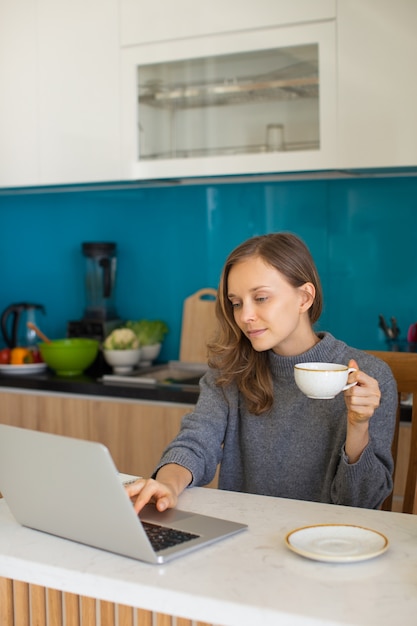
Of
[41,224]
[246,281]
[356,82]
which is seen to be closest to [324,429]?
[246,281]

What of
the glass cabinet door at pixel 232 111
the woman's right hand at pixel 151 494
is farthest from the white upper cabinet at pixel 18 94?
the woman's right hand at pixel 151 494

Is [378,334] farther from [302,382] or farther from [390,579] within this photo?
[390,579]

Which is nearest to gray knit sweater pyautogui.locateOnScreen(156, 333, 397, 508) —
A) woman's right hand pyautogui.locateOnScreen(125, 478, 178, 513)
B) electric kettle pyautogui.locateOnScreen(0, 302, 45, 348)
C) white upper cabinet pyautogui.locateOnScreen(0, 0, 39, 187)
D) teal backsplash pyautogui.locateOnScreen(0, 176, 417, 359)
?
woman's right hand pyautogui.locateOnScreen(125, 478, 178, 513)

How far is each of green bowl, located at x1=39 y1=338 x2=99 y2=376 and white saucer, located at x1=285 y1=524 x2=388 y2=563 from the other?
2.23 metres

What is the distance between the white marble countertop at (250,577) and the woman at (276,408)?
0.33m

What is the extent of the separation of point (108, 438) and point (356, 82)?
4.90 ft

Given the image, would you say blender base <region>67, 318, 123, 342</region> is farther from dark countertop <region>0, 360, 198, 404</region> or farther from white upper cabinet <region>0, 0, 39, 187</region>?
white upper cabinet <region>0, 0, 39, 187</region>

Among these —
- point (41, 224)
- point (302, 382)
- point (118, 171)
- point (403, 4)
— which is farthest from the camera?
point (41, 224)

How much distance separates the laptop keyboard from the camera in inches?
51.3

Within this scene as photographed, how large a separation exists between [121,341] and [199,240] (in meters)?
0.52

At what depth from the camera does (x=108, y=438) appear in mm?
3184

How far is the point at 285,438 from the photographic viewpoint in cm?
195

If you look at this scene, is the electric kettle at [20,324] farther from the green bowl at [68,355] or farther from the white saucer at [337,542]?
the white saucer at [337,542]

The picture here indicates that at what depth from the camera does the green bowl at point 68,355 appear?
347 cm
